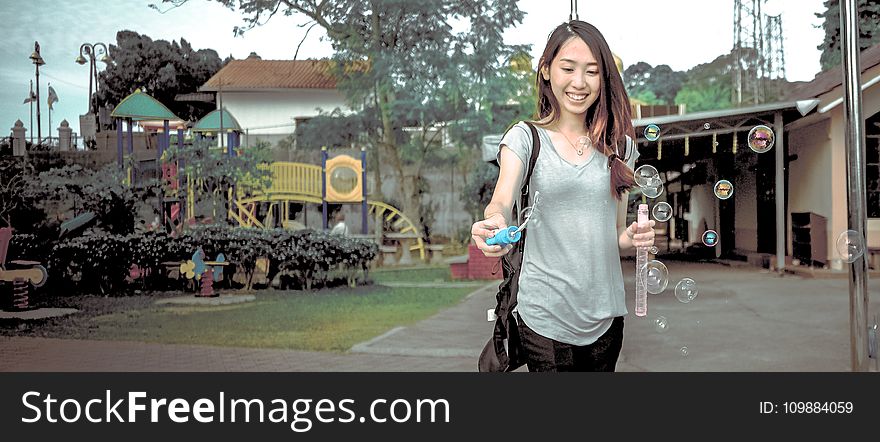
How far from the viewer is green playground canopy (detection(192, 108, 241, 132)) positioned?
4789mm

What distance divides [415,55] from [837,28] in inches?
86.7

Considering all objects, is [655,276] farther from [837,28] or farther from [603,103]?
[837,28]

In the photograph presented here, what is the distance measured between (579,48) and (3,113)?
3.68 m

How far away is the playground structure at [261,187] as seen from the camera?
4.78m

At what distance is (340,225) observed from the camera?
4.98 meters

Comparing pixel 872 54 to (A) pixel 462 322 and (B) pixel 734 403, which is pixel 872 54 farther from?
(A) pixel 462 322

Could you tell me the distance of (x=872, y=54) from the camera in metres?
4.69

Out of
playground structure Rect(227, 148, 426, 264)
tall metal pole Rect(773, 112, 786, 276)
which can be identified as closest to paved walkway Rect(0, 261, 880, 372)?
tall metal pole Rect(773, 112, 786, 276)

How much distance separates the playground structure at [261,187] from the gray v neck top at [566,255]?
3.03m

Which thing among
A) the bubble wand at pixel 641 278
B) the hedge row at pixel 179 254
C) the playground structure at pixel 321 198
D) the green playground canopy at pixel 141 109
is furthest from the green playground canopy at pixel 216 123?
the bubble wand at pixel 641 278

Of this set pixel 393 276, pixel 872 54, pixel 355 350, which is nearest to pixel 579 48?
pixel 355 350

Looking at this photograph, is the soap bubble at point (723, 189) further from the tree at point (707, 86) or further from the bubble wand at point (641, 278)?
the tree at point (707, 86)

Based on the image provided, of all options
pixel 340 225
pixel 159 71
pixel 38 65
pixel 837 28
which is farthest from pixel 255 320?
pixel 837 28

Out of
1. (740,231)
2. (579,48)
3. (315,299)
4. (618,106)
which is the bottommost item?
(315,299)
